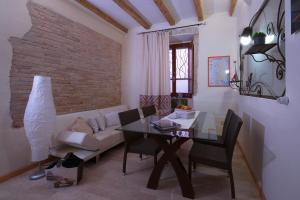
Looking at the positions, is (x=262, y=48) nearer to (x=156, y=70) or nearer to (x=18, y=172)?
(x=156, y=70)

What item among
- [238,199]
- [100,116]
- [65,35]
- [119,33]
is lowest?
[238,199]

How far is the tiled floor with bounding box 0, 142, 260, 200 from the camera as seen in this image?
1787 millimetres

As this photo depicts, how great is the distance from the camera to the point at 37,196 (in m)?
1.78

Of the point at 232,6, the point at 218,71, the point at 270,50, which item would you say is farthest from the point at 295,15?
the point at 218,71

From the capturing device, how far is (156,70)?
410cm

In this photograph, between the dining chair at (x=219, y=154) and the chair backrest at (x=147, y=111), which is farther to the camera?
the chair backrest at (x=147, y=111)

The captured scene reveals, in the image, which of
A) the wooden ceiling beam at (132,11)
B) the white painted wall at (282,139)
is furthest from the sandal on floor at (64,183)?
the wooden ceiling beam at (132,11)

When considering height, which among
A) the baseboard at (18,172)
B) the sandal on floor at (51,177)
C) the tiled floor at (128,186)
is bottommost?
the tiled floor at (128,186)

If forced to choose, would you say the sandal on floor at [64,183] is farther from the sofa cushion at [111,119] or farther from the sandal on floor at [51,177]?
the sofa cushion at [111,119]

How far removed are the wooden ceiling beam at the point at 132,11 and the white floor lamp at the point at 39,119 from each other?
1927mm

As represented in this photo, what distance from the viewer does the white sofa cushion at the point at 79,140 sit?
7.62ft

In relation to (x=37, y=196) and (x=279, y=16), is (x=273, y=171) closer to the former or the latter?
(x=279, y=16)

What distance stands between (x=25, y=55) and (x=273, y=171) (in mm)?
3289

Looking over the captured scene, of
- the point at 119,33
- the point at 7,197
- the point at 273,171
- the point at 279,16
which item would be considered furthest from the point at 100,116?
the point at 279,16
